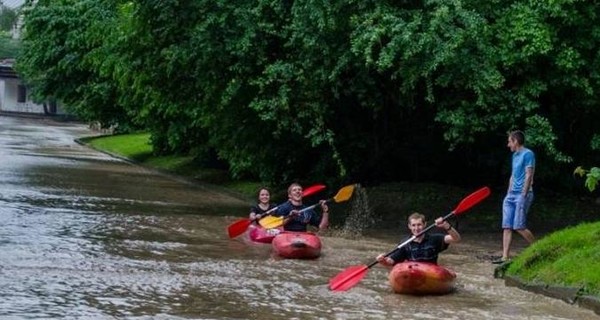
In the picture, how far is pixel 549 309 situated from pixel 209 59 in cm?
986

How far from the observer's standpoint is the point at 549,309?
36.0ft

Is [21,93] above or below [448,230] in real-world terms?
above

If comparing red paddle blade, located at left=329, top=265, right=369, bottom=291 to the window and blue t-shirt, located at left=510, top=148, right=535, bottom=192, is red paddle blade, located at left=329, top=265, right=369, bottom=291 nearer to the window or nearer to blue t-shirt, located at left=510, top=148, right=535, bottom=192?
blue t-shirt, located at left=510, top=148, right=535, bottom=192

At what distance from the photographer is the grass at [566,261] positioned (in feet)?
37.7

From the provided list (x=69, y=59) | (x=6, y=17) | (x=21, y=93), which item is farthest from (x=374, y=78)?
(x=6, y=17)

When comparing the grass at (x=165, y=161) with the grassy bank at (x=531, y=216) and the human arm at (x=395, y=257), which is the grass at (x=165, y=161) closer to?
the grassy bank at (x=531, y=216)

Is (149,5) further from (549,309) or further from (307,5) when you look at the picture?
(549,309)

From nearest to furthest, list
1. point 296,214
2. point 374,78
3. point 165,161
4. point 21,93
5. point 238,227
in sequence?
point 296,214
point 238,227
point 374,78
point 165,161
point 21,93

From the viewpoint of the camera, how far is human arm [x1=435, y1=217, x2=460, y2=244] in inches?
459

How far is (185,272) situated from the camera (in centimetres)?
1257

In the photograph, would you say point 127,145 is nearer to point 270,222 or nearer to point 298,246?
point 270,222

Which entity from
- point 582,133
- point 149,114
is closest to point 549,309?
point 582,133

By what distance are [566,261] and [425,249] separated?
1653 mm

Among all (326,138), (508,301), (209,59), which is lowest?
(508,301)
